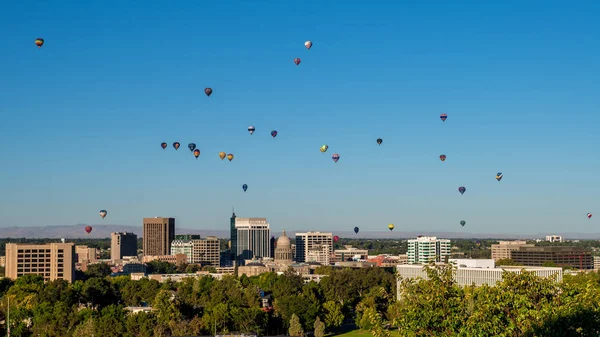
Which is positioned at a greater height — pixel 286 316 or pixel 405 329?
pixel 405 329

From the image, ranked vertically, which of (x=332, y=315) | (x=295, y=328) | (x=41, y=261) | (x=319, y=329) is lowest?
(x=319, y=329)

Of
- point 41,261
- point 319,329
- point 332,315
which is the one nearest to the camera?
point 319,329

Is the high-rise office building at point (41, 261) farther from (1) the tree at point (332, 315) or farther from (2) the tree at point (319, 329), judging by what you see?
(2) the tree at point (319, 329)

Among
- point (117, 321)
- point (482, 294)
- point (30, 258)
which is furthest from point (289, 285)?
point (482, 294)

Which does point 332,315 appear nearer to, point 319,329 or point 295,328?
point 319,329

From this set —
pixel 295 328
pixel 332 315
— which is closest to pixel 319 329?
pixel 295 328

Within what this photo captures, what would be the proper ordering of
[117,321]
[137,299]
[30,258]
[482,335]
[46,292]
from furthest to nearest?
[30,258], [137,299], [46,292], [117,321], [482,335]

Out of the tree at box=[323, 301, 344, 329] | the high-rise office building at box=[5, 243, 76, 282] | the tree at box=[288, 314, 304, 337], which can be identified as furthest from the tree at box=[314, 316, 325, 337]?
the high-rise office building at box=[5, 243, 76, 282]

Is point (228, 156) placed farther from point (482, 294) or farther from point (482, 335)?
point (482, 335)
